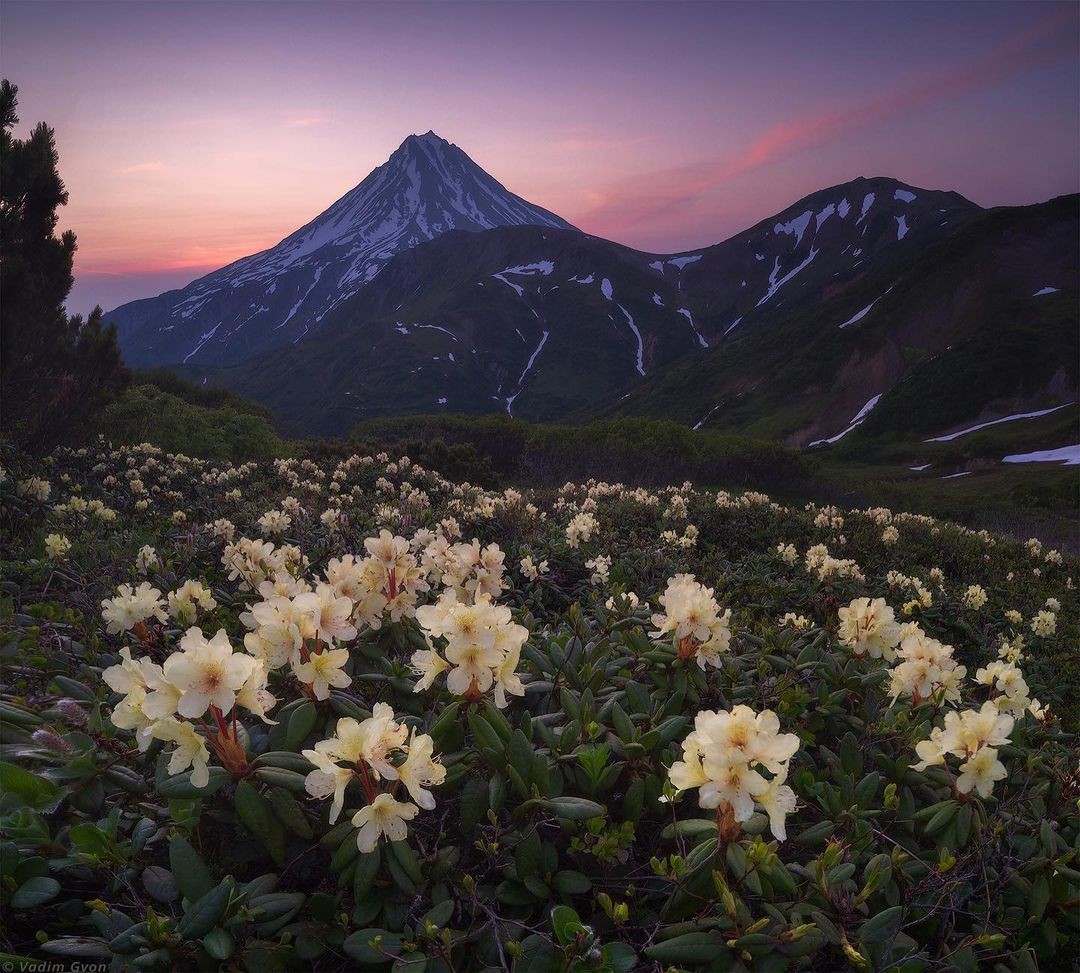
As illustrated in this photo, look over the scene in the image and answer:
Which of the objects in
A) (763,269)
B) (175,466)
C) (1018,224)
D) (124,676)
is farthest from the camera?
(763,269)

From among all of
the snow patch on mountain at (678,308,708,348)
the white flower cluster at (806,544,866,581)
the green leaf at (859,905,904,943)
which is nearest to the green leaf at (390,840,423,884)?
the green leaf at (859,905,904,943)

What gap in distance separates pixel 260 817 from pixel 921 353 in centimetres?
8431

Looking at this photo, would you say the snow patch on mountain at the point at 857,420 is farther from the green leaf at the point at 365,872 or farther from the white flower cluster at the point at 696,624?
the green leaf at the point at 365,872

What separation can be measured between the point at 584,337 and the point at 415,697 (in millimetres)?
138674

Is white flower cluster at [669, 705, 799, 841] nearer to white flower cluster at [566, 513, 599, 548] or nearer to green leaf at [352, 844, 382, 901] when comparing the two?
green leaf at [352, 844, 382, 901]

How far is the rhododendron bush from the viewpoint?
1.42 metres

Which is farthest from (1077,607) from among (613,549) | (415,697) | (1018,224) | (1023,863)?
(1018,224)

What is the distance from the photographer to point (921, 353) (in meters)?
71.1

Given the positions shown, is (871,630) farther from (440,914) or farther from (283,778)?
(283,778)

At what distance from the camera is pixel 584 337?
447 ft

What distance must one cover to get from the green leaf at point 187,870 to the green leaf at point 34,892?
0.25m

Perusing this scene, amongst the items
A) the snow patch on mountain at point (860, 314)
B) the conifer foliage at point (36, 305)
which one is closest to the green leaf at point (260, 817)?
the conifer foliage at point (36, 305)

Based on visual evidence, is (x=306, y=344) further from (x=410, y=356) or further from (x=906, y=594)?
(x=906, y=594)

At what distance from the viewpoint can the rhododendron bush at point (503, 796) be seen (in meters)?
1.42
